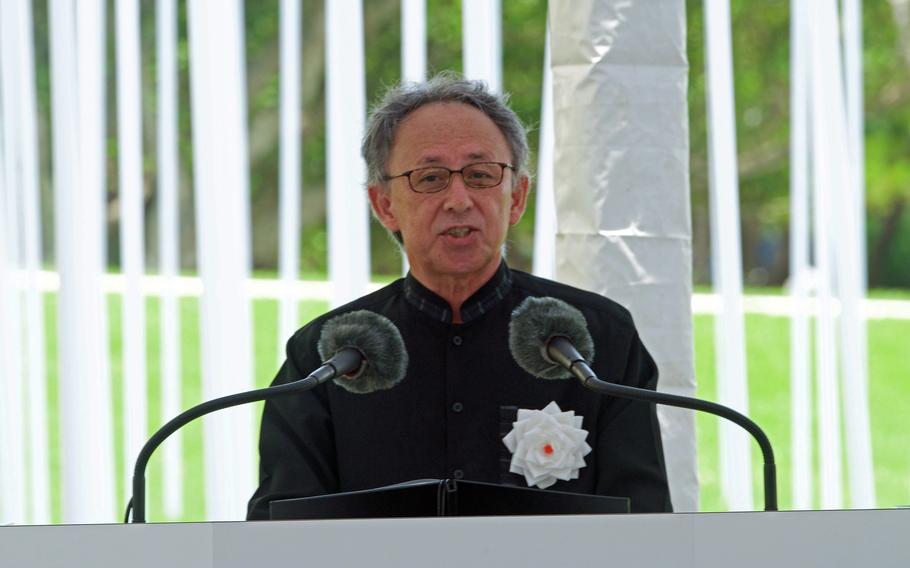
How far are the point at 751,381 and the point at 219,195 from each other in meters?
6.95

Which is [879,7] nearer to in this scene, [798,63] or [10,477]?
[798,63]

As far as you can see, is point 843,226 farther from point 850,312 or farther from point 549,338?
point 549,338

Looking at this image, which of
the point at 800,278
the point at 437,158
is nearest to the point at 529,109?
the point at 800,278

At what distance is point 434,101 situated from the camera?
228cm

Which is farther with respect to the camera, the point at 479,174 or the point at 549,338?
the point at 479,174

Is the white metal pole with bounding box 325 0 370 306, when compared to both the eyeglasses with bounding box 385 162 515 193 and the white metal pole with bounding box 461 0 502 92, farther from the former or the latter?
the eyeglasses with bounding box 385 162 515 193

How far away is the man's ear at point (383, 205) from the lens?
2.30m

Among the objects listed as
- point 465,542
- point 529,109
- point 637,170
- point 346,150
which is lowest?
point 465,542

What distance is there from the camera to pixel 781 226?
51.0 feet

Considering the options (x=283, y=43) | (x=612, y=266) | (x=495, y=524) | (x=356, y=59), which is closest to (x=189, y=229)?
(x=283, y=43)

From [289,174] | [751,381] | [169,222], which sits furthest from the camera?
[751,381]

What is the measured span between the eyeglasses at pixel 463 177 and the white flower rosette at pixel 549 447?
43 centimetres

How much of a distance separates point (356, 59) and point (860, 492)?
2050 mm

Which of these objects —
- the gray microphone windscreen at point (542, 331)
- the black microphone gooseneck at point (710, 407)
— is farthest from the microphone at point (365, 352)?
the black microphone gooseneck at point (710, 407)
